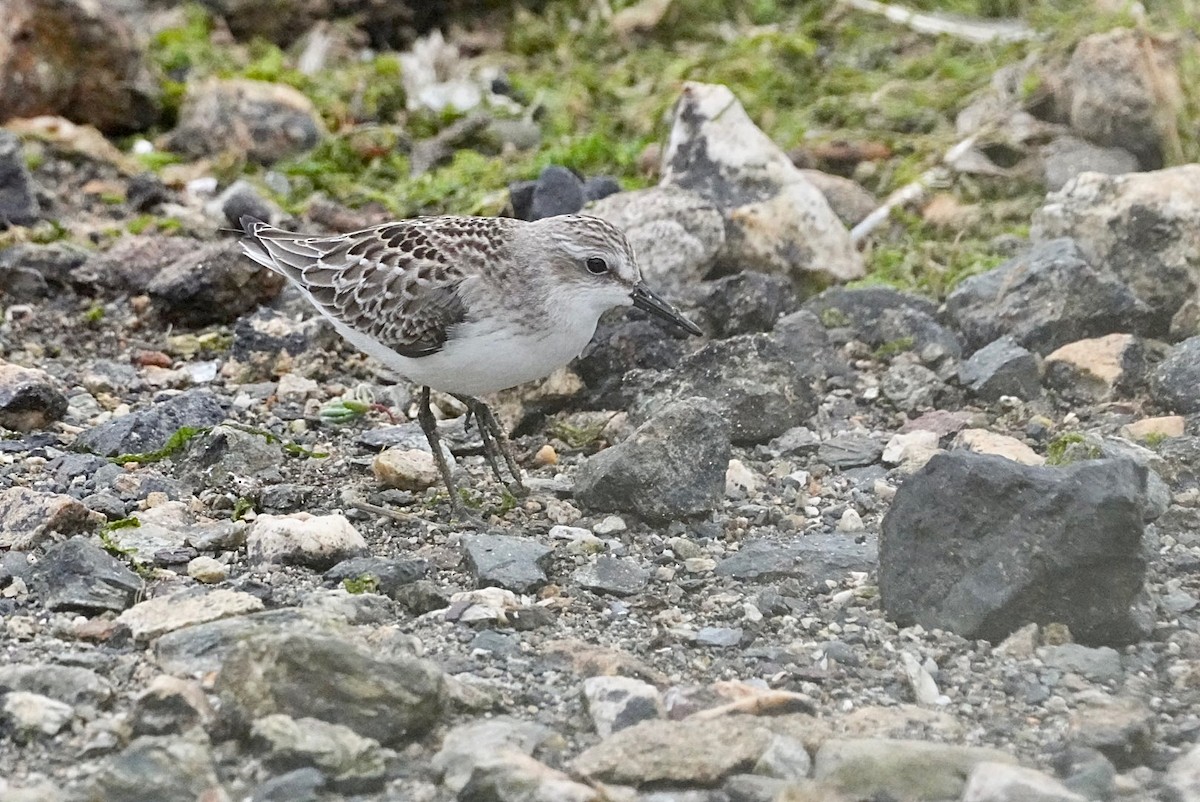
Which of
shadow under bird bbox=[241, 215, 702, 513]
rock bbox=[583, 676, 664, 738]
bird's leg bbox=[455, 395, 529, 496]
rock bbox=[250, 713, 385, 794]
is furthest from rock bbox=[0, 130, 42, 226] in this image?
rock bbox=[583, 676, 664, 738]

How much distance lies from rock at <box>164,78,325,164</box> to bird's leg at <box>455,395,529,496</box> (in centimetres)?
461

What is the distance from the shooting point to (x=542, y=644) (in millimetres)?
4938

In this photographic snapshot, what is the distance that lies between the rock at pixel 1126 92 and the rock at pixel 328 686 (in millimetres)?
6396

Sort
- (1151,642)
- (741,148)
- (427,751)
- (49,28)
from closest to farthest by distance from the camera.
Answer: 1. (427,751)
2. (1151,642)
3. (741,148)
4. (49,28)

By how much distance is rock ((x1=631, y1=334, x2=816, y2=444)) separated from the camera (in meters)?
6.67

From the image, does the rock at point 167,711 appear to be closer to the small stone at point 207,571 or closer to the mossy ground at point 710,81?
the small stone at point 207,571

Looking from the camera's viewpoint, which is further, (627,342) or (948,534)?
(627,342)

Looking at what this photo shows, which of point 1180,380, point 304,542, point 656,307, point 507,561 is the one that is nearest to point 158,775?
point 304,542

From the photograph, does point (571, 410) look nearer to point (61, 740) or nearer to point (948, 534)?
point (948, 534)

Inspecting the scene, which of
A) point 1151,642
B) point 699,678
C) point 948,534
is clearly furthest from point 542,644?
point 1151,642

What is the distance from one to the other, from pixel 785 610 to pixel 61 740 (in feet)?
7.56

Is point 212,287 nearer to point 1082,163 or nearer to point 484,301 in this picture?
point 484,301

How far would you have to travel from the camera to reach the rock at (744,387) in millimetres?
6672

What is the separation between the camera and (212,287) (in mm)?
8086
